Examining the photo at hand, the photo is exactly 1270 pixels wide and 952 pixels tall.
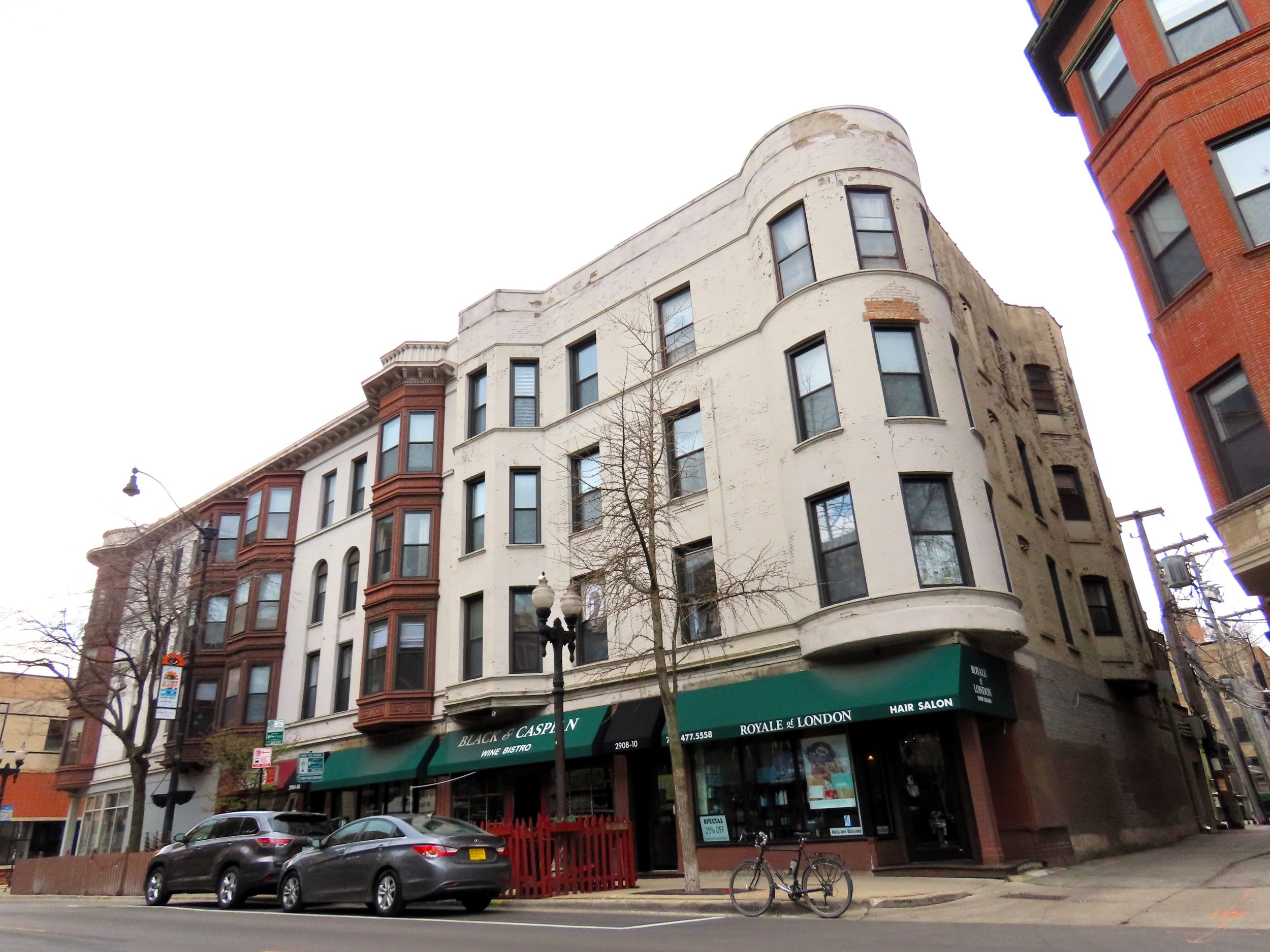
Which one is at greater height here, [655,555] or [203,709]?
[203,709]

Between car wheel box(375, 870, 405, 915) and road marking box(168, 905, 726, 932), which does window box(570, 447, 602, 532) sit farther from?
road marking box(168, 905, 726, 932)

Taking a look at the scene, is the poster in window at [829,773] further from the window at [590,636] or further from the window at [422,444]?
the window at [422,444]

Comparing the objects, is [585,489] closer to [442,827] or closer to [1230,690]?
[442,827]

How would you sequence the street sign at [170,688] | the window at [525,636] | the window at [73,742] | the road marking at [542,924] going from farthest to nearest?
1. the window at [73,742]
2. the street sign at [170,688]
3. the window at [525,636]
4. the road marking at [542,924]

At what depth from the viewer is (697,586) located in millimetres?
19938

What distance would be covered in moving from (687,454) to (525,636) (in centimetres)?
653

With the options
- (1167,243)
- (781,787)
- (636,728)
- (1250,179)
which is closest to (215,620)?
(636,728)

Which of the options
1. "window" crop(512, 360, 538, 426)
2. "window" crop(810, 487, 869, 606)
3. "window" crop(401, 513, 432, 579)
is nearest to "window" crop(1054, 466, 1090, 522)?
"window" crop(810, 487, 869, 606)

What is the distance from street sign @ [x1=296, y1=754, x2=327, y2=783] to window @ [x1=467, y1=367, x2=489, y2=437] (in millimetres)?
10140

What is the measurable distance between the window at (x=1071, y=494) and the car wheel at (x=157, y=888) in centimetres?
2440

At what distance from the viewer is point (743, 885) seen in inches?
456

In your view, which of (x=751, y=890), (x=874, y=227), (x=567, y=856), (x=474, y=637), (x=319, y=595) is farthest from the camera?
(x=319, y=595)

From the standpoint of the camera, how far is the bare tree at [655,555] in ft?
51.4

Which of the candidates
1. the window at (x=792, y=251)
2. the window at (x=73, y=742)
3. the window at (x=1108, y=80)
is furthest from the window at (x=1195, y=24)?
the window at (x=73, y=742)
